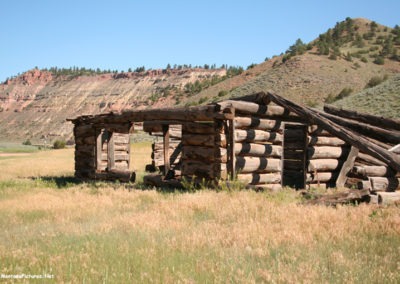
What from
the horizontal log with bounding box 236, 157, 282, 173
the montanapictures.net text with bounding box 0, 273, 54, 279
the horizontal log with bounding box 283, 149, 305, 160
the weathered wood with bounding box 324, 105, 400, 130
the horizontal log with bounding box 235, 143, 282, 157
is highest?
the weathered wood with bounding box 324, 105, 400, 130

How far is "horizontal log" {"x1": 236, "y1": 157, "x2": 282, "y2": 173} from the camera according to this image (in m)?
9.89

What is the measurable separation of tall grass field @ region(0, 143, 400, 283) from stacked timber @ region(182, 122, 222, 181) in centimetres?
207

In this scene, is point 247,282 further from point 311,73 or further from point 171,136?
point 311,73

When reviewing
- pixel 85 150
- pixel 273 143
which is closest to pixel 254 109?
pixel 273 143

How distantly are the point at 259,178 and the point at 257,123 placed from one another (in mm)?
1555

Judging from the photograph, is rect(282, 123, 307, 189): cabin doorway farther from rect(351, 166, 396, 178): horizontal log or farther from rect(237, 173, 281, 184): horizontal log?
rect(351, 166, 396, 178): horizontal log

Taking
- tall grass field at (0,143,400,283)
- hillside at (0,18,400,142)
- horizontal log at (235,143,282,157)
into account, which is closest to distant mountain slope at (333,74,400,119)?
hillside at (0,18,400,142)

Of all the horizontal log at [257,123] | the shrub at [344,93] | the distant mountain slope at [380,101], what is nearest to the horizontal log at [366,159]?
the horizontal log at [257,123]

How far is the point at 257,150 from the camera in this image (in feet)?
34.1

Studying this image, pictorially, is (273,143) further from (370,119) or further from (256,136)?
(370,119)

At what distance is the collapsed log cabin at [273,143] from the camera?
895 centimetres

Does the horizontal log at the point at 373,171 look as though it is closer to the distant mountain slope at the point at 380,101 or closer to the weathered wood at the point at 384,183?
the weathered wood at the point at 384,183

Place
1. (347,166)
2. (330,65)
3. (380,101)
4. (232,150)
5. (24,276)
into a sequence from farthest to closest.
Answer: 1. (330,65)
2. (380,101)
3. (347,166)
4. (232,150)
5. (24,276)

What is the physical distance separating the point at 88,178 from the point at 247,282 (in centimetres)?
1234
